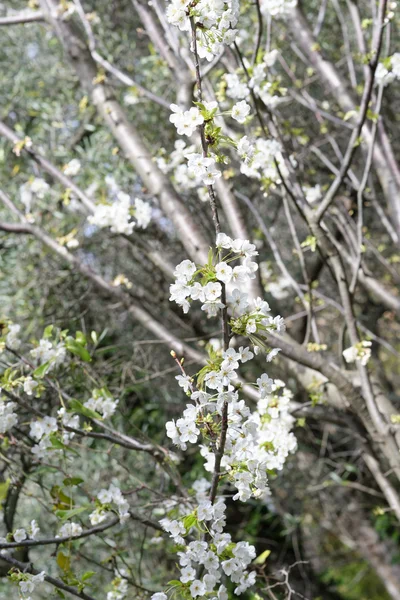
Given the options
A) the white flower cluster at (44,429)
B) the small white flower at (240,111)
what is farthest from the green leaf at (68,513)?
the small white flower at (240,111)

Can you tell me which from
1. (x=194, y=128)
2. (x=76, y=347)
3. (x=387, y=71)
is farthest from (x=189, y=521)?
(x=387, y=71)

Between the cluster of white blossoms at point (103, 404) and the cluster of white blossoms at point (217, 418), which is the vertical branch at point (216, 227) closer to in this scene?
the cluster of white blossoms at point (217, 418)

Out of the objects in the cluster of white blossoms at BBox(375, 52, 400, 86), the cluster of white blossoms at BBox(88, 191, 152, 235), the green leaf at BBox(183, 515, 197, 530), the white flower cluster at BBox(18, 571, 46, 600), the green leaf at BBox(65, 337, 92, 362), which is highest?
the cluster of white blossoms at BBox(88, 191, 152, 235)

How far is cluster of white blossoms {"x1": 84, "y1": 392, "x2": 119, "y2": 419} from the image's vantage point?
5.15 feet

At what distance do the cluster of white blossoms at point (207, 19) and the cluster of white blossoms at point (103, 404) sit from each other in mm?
898

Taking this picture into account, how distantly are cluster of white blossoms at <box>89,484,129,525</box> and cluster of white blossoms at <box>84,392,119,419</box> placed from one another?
19 cm

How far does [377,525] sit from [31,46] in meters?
4.07

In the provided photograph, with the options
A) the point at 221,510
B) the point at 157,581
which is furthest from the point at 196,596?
the point at 157,581

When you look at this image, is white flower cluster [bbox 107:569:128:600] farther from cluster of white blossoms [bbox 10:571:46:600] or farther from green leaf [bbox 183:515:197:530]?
green leaf [bbox 183:515:197:530]

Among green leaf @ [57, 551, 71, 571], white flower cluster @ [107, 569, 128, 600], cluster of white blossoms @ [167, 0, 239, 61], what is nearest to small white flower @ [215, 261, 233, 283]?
cluster of white blossoms @ [167, 0, 239, 61]

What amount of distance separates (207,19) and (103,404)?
97 centimetres

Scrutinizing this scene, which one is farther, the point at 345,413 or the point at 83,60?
the point at 83,60

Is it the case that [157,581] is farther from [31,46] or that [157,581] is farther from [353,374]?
[31,46]

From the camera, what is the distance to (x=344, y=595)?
4617 millimetres
